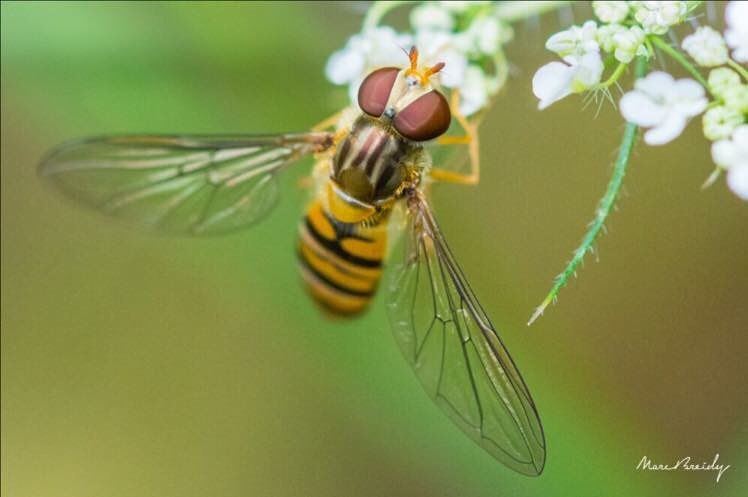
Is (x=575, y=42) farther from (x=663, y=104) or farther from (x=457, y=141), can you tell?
(x=457, y=141)

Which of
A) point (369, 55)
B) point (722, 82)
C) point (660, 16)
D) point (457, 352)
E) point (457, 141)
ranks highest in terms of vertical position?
point (369, 55)

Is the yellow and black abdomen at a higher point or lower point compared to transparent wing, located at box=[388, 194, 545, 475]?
higher

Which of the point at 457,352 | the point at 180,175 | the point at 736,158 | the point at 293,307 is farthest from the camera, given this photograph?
the point at 293,307

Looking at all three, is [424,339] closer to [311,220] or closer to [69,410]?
[311,220]

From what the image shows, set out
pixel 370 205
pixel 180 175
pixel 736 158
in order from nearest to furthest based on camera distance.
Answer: pixel 736 158
pixel 370 205
pixel 180 175

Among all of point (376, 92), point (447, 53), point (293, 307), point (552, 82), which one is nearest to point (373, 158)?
point (376, 92)

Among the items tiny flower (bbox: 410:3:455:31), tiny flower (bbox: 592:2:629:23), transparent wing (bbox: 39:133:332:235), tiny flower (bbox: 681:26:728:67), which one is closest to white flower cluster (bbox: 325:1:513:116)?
tiny flower (bbox: 410:3:455:31)

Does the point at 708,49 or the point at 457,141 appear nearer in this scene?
the point at 708,49

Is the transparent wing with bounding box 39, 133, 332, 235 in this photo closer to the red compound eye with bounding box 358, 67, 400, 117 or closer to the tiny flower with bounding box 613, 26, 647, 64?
the red compound eye with bounding box 358, 67, 400, 117
